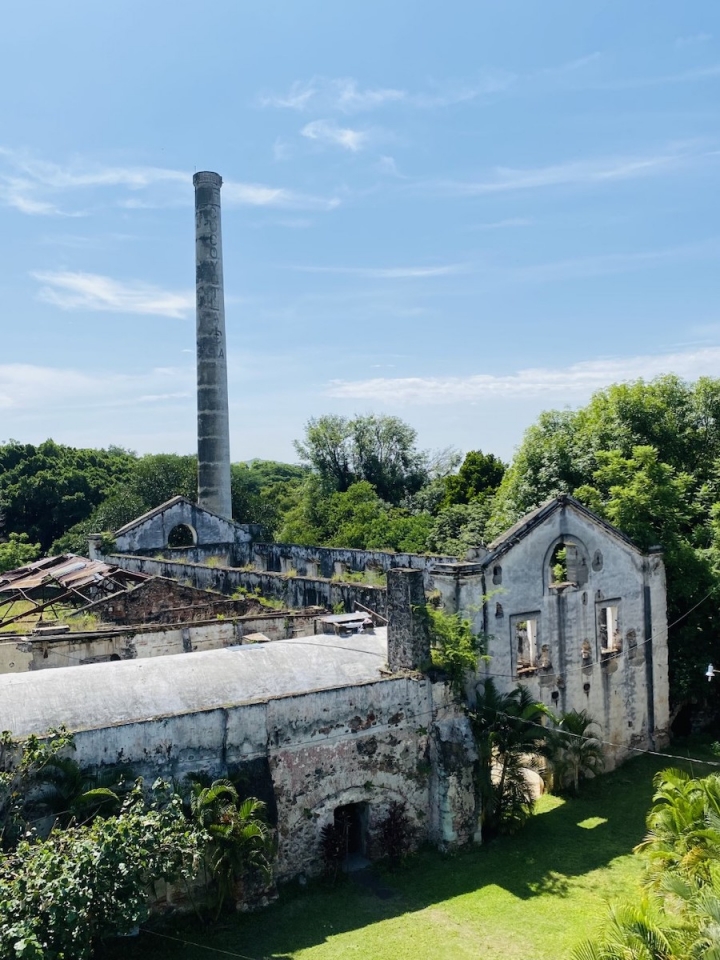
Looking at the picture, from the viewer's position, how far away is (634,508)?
781 inches

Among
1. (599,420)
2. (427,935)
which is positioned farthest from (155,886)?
(599,420)

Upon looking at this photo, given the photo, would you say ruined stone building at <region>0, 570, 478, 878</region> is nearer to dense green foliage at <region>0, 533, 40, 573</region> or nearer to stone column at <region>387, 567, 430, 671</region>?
stone column at <region>387, 567, 430, 671</region>

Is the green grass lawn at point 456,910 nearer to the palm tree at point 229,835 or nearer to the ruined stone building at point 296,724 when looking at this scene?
the palm tree at point 229,835

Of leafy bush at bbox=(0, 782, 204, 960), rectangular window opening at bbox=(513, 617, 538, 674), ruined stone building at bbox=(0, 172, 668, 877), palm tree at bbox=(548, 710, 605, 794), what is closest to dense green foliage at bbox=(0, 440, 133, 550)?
ruined stone building at bbox=(0, 172, 668, 877)

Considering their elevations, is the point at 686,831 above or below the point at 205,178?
below

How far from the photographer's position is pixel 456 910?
1181 centimetres

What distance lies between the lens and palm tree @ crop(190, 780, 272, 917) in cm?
1098

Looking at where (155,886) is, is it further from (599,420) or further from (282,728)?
(599,420)

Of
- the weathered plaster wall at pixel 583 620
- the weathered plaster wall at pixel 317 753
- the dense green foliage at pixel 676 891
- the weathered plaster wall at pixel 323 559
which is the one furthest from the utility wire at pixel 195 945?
the weathered plaster wall at pixel 323 559

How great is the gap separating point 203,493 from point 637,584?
21.5 meters

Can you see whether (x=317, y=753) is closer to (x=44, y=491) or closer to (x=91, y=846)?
(x=91, y=846)

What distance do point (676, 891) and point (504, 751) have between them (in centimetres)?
462

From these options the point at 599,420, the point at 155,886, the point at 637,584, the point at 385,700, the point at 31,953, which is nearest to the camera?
the point at 31,953

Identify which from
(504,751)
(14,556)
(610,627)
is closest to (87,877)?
(504,751)
